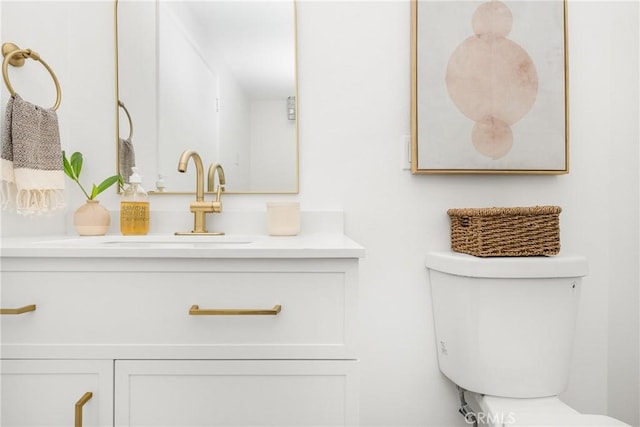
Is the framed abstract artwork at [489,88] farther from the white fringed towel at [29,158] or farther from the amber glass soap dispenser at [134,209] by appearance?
the white fringed towel at [29,158]

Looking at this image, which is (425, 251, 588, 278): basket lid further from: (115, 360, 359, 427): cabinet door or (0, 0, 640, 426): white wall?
(115, 360, 359, 427): cabinet door

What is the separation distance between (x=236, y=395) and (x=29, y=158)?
84cm

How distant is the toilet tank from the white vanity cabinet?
1.73ft

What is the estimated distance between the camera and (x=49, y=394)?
29.7 inches

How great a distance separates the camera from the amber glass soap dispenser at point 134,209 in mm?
1210

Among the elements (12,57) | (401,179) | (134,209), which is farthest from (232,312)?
(12,57)

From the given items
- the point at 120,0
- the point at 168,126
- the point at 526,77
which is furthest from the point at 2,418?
the point at 526,77

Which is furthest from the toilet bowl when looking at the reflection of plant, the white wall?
the reflection of plant

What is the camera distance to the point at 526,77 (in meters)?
1.28

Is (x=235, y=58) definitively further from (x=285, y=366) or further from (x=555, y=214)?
(x=555, y=214)

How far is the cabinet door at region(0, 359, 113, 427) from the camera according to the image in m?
0.75

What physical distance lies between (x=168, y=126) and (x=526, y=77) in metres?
1.23

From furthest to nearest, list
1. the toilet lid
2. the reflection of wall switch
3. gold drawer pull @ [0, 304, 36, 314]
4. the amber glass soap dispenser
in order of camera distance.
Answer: the reflection of wall switch
the amber glass soap dispenser
the toilet lid
gold drawer pull @ [0, 304, 36, 314]

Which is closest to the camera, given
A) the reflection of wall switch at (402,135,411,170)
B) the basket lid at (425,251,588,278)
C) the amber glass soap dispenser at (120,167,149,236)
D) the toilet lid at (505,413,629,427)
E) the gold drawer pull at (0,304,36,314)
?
the gold drawer pull at (0,304,36,314)
